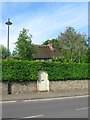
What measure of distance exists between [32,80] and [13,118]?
16958mm

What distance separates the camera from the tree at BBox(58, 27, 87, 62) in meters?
71.2

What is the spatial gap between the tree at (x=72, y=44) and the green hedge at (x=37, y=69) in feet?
113

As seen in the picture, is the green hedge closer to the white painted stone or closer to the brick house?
the white painted stone

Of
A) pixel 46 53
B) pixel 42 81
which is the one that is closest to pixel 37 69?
pixel 42 81

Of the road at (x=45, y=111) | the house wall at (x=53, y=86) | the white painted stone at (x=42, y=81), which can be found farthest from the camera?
the white painted stone at (x=42, y=81)

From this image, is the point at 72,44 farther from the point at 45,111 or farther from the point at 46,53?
the point at 45,111

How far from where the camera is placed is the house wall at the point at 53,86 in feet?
92.6

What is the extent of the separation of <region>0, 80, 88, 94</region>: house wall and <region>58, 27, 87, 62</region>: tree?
3499 cm

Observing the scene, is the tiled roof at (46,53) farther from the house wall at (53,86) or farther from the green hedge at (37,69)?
the house wall at (53,86)

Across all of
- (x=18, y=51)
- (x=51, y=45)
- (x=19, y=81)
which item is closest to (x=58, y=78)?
(x=19, y=81)

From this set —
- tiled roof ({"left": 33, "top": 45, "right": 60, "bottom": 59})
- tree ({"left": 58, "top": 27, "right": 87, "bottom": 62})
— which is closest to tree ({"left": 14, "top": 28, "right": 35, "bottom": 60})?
tree ({"left": 58, "top": 27, "right": 87, "bottom": 62})

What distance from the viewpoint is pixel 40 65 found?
30781 millimetres

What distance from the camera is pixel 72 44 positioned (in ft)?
239

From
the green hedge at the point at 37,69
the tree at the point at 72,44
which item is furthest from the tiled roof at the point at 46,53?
the green hedge at the point at 37,69
